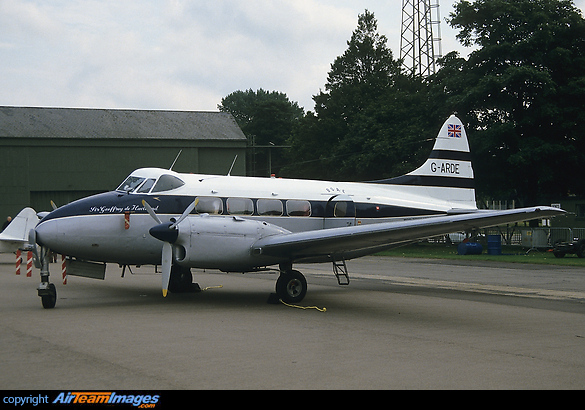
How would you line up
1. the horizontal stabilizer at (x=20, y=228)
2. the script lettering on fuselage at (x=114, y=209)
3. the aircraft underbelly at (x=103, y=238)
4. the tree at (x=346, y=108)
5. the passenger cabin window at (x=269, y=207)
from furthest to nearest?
the tree at (x=346, y=108), the horizontal stabilizer at (x=20, y=228), the passenger cabin window at (x=269, y=207), the script lettering on fuselage at (x=114, y=209), the aircraft underbelly at (x=103, y=238)

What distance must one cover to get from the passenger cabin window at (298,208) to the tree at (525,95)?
2396 cm

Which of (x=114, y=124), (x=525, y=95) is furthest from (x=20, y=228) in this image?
(x=525, y=95)

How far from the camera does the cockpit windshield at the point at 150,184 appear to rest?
46.9 feet

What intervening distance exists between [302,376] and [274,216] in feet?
27.8

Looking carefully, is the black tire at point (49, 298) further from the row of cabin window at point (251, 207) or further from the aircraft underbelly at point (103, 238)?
the row of cabin window at point (251, 207)

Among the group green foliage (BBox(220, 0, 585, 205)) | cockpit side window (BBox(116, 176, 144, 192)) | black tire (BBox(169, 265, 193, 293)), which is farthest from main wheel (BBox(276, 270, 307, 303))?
green foliage (BBox(220, 0, 585, 205))

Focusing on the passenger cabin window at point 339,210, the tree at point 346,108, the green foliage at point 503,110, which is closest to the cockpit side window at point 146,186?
the passenger cabin window at point 339,210

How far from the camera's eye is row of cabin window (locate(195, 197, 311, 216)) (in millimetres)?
14523

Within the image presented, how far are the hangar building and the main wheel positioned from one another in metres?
38.2

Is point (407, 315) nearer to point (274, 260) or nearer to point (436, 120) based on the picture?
point (274, 260)

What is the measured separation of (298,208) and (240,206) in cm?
162

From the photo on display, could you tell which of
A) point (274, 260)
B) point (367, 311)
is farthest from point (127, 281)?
point (367, 311)

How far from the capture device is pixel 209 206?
572 inches

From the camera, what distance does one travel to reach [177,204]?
46.8 ft
